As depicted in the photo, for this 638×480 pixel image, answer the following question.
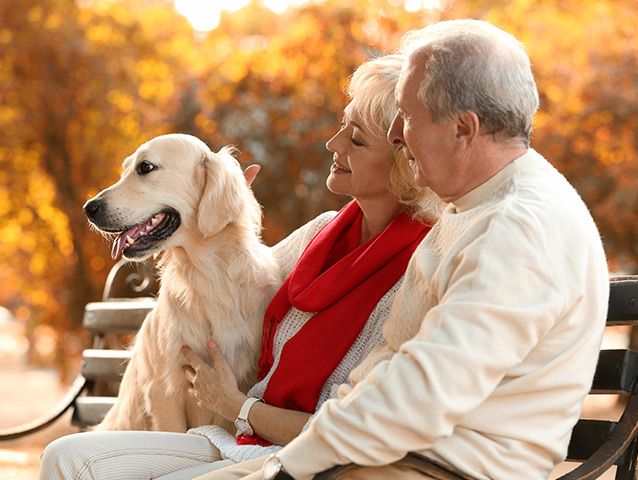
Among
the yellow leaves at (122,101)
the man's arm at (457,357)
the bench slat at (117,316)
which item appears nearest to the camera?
the man's arm at (457,357)

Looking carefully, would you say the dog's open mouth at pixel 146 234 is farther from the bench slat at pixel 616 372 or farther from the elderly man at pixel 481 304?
the bench slat at pixel 616 372

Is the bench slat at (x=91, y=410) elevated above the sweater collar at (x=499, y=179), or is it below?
below

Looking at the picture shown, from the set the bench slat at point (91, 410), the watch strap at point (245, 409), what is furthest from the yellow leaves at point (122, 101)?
the watch strap at point (245, 409)

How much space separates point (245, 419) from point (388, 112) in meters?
0.82

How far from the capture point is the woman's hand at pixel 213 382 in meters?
2.58

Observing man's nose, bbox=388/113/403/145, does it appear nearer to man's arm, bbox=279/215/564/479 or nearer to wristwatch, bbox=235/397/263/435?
man's arm, bbox=279/215/564/479

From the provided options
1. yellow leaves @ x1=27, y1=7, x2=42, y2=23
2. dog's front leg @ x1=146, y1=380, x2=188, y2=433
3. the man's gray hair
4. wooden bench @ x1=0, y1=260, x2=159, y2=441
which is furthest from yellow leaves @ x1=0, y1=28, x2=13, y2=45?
the man's gray hair

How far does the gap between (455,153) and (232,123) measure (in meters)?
8.33

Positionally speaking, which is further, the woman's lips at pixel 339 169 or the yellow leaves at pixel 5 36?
the yellow leaves at pixel 5 36

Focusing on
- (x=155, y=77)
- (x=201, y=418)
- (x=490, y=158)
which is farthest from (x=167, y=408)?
(x=155, y=77)

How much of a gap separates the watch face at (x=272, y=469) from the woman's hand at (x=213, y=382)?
0.81 m

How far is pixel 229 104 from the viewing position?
33.5ft

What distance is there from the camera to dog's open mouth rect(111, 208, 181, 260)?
284cm

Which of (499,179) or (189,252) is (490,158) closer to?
(499,179)
